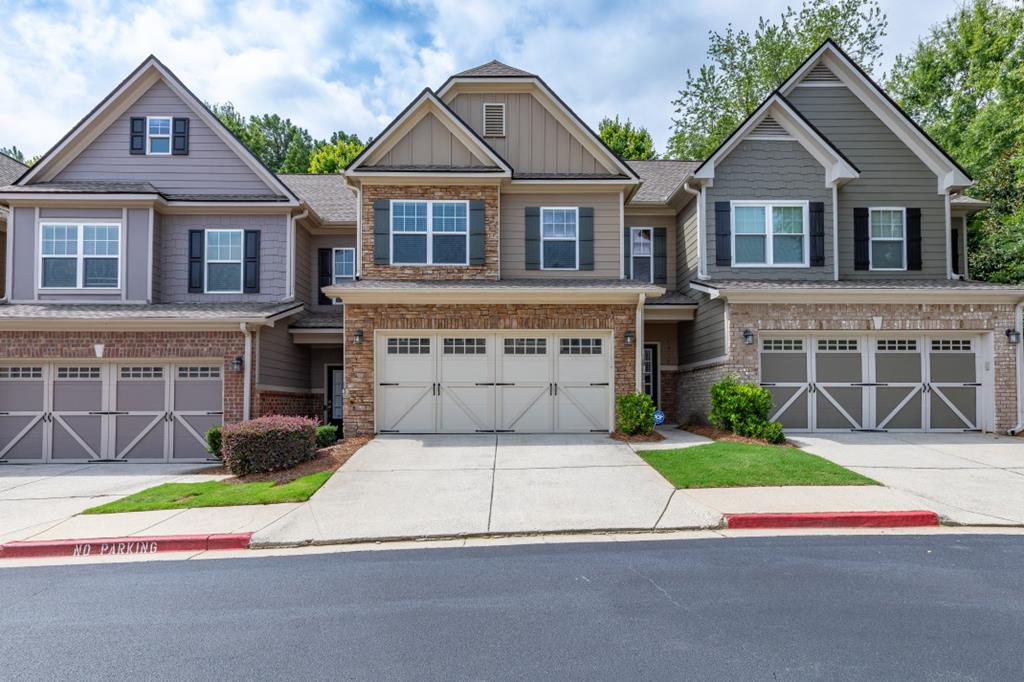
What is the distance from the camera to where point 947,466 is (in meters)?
10.7

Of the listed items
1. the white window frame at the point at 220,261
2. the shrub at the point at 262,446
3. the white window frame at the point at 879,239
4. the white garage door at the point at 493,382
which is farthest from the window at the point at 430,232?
the white window frame at the point at 879,239

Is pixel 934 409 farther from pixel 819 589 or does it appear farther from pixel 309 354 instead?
pixel 309 354

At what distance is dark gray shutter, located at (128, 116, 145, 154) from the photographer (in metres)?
16.2

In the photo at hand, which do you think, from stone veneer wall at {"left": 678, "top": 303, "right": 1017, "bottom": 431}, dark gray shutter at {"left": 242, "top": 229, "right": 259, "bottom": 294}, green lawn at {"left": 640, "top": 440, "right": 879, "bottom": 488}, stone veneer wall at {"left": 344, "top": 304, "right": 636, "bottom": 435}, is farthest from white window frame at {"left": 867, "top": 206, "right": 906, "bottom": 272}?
dark gray shutter at {"left": 242, "top": 229, "right": 259, "bottom": 294}

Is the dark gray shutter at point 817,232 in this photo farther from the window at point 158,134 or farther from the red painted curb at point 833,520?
the window at point 158,134

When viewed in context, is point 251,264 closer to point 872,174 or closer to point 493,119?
point 493,119

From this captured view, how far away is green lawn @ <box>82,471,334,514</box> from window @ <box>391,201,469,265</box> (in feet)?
20.4

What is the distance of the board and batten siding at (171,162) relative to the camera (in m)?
16.1

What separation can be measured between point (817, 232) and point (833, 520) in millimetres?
9991

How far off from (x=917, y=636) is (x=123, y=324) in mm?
15228

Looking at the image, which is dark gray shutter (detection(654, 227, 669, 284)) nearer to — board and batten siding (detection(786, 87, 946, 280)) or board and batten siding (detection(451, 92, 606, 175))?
board and batten siding (detection(451, 92, 606, 175))

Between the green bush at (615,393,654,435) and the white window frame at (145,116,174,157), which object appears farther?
the white window frame at (145,116,174,157)

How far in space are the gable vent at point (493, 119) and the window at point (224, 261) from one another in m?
7.04

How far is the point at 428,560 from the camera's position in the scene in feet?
21.8
